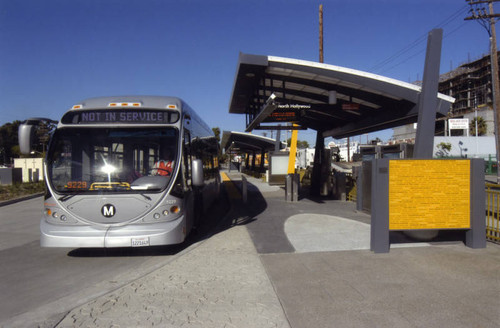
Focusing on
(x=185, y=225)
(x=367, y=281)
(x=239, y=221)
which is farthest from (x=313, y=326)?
(x=239, y=221)

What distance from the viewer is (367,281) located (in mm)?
4926

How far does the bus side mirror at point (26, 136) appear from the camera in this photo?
6.12 meters

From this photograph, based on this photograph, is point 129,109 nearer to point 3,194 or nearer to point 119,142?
point 119,142

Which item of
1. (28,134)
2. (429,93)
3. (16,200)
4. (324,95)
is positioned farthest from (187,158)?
Result: (16,200)

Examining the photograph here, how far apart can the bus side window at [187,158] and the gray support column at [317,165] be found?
30.5 ft

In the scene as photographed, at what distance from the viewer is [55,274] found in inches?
227

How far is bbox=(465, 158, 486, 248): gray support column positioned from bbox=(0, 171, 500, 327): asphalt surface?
190 mm

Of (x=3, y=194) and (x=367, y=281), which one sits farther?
(x=3, y=194)

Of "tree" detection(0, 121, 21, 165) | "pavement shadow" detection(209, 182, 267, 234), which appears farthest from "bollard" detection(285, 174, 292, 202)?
"tree" detection(0, 121, 21, 165)

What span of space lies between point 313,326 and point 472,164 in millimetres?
4975

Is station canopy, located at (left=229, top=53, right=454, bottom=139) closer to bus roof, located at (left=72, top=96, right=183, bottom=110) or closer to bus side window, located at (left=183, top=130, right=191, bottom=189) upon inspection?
bus side window, located at (left=183, top=130, right=191, bottom=189)

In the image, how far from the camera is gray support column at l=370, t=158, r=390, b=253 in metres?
6.44

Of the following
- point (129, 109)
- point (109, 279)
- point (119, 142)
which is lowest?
point (109, 279)

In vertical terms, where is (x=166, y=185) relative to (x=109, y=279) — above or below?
above
